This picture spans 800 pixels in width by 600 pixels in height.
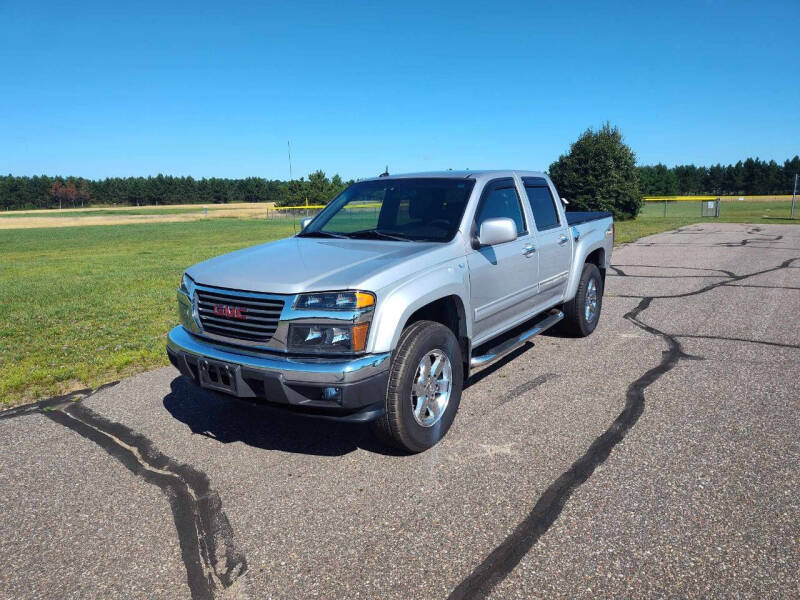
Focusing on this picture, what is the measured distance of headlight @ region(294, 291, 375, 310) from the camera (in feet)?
10.8

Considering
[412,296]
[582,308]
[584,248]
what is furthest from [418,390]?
[584,248]

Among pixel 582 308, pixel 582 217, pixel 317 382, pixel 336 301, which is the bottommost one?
pixel 582 308

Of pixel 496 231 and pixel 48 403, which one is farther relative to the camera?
pixel 48 403

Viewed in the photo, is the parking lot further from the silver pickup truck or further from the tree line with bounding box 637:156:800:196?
the tree line with bounding box 637:156:800:196

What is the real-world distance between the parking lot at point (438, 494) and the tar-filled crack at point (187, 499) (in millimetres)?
13

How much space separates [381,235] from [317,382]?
177cm

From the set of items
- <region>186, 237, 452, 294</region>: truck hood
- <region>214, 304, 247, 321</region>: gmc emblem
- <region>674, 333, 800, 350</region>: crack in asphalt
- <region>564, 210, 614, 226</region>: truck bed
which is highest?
<region>564, 210, 614, 226</region>: truck bed

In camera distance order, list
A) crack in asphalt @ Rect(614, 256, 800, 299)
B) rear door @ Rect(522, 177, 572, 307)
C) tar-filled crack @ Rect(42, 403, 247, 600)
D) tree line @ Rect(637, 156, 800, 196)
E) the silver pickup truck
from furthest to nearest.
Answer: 1. tree line @ Rect(637, 156, 800, 196)
2. crack in asphalt @ Rect(614, 256, 800, 299)
3. rear door @ Rect(522, 177, 572, 307)
4. the silver pickup truck
5. tar-filled crack @ Rect(42, 403, 247, 600)

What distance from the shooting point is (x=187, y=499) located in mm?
3283

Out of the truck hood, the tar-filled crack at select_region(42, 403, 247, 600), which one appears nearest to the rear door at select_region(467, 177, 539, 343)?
the truck hood

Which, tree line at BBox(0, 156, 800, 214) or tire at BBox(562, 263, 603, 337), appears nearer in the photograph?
tire at BBox(562, 263, 603, 337)

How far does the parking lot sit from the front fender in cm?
88

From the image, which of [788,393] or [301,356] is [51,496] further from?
[788,393]

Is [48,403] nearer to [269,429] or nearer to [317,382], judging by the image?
[269,429]
